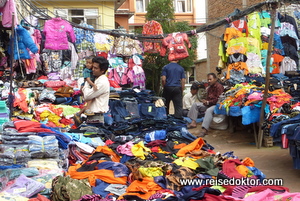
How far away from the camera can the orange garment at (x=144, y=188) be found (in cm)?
471

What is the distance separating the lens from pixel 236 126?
11.7m

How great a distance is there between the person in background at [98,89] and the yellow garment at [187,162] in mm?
1875

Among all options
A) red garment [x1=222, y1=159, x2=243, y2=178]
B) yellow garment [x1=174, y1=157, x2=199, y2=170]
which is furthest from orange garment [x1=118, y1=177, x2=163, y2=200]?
red garment [x1=222, y1=159, x2=243, y2=178]

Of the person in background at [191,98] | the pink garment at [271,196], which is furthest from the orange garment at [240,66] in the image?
the pink garment at [271,196]

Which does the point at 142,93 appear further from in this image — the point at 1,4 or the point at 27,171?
the point at 27,171

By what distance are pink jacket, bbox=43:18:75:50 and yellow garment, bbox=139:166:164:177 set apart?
8063mm

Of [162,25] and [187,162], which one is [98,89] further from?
[162,25]

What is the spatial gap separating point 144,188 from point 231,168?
1.15 m

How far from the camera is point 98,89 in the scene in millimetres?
6906

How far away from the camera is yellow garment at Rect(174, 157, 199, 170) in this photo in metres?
5.48

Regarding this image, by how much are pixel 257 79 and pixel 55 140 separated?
7.15 m

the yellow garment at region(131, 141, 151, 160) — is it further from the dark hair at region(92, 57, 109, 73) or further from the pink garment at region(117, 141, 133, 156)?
the dark hair at region(92, 57, 109, 73)

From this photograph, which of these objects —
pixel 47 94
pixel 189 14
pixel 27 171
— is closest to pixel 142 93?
pixel 47 94

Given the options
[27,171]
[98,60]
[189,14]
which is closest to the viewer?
[27,171]
